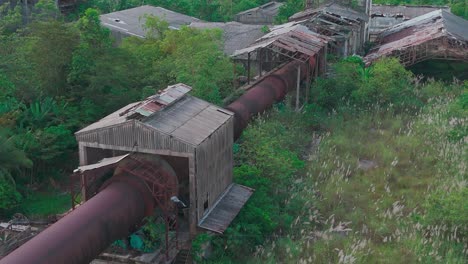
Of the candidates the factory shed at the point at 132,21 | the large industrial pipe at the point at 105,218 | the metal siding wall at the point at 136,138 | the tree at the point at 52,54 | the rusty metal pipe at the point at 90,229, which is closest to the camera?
the rusty metal pipe at the point at 90,229

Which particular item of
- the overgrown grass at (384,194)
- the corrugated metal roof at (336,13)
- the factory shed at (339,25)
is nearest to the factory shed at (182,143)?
the overgrown grass at (384,194)

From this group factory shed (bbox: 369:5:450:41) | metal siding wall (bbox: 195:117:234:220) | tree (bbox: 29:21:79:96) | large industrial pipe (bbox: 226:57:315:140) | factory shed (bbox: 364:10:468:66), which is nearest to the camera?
metal siding wall (bbox: 195:117:234:220)

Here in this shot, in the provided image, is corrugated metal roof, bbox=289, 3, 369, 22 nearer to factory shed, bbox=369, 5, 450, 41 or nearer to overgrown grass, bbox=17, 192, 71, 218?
factory shed, bbox=369, 5, 450, 41

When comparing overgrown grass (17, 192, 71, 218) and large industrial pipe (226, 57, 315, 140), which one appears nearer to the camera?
overgrown grass (17, 192, 71, 218)

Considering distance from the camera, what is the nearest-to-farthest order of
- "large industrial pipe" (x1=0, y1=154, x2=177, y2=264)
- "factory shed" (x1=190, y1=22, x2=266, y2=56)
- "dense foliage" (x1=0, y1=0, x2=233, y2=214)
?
"large industrial pipe" (x1=0, y1=154, x2=177, y2=264) < "dense foliage" (x1=0, y1=0, x2=233, y2=214) < "factory shed" (x1=190, y1=22, x2=266, y2=56)

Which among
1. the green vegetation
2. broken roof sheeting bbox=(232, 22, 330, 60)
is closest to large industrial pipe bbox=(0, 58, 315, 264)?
the green vegetation

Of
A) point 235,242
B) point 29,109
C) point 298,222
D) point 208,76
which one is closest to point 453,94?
point 208,76

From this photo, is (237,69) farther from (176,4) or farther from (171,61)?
(176,4)

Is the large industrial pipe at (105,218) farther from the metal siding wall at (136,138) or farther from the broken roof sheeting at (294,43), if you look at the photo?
the broken roof sheeting at (294,43)
